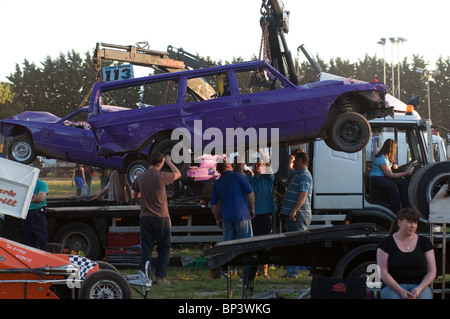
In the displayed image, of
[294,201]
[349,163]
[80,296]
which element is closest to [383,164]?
[349,163]

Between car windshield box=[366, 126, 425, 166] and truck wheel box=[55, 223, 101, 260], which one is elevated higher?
car windshield box=[366, 126, 425, 166]

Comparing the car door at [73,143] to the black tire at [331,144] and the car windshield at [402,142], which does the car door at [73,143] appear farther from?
the car windshield at [402,142]

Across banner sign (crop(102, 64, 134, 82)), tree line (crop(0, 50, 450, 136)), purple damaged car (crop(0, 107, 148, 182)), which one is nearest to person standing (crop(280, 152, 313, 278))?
purple damaged car (crop(0, 107, 148, 182))

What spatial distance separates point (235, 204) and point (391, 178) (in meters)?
2.65

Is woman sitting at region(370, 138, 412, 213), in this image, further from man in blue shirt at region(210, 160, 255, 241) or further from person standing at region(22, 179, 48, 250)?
person standing at region(22, 179, 48, 250)

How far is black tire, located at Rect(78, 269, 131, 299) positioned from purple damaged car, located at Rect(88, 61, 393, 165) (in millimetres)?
3655

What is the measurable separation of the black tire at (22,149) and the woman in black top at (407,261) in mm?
9153

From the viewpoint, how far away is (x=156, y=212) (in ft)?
30.2

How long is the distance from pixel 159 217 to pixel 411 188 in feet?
11.4

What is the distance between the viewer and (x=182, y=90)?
418 inches

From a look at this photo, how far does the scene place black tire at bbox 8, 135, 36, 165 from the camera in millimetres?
13570

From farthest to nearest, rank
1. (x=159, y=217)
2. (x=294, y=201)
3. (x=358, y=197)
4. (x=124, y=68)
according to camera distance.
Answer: (x=124, y=68)
(x=358, y=197)
(x=294, y=201)
(x=159, y=217)

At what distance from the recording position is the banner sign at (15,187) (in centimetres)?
723

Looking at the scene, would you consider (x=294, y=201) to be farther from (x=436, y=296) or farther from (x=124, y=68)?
(x=124, y=68)
